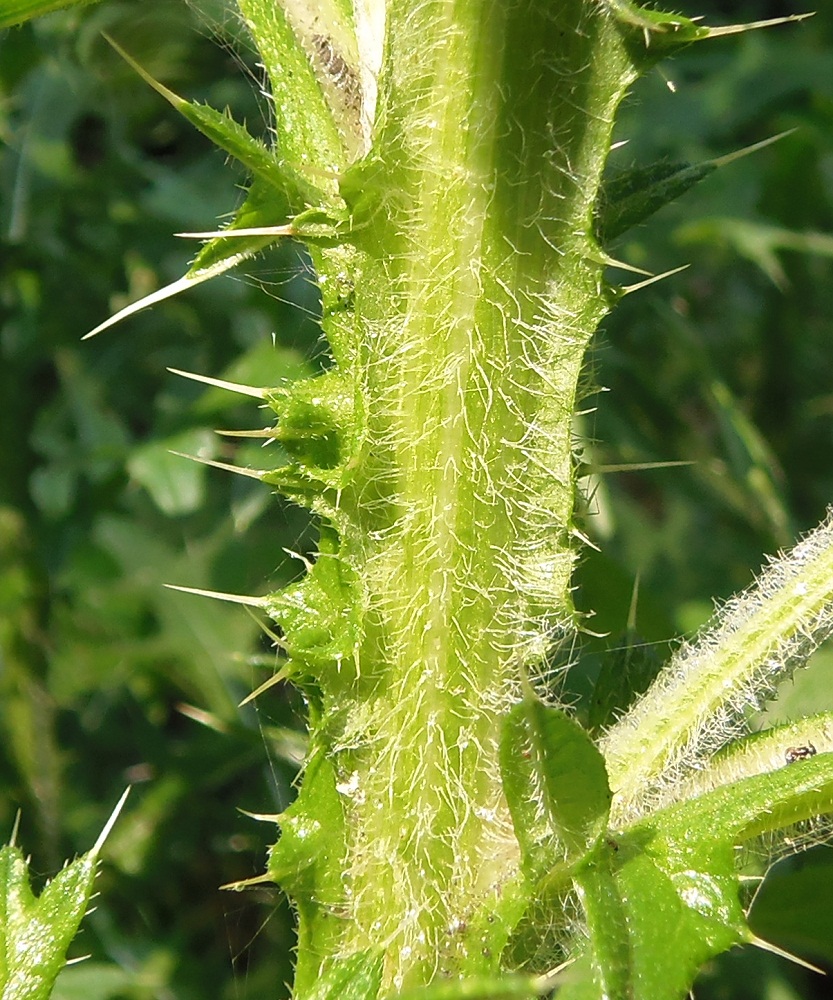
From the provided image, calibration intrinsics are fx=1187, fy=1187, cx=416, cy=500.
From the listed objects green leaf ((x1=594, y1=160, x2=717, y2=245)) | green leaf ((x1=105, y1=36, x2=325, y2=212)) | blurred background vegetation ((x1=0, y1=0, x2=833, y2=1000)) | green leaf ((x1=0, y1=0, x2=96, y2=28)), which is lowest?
blurred background vegetation ((x1=0, y1=0, x2=833, y2=1000))

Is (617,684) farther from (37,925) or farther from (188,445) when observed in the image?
(188,445)

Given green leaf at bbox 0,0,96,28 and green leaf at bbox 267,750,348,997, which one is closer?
green leaf at bbox 0,0,96,28

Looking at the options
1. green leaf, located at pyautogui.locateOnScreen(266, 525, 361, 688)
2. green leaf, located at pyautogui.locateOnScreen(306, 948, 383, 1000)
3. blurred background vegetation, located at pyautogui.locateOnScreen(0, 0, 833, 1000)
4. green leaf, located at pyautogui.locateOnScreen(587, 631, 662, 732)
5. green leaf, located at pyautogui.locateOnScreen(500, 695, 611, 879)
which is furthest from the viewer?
blurred background vegetation, located at pyautogui.locateOnScreen(0, 0, 833, 1000)

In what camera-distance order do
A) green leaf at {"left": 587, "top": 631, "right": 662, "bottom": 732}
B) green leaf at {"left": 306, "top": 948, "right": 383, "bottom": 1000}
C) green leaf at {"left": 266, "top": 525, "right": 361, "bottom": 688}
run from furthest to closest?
green leaf at {"left": 587, "top": 631, "right": 662, "bottom": 732} < green leaf at {"left": 266, "top": 525, "right": 361, "bottom": 688} < green leaf at {"left": 306, "top": 948, "right": 383, "bottom": 1000}

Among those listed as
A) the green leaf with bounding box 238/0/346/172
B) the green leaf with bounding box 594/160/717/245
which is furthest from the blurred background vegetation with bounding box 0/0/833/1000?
the green leaf with bounding box 238/0/346/172

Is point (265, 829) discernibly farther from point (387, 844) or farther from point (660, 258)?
point (660, 258)

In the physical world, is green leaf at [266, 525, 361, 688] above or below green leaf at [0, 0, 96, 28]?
below

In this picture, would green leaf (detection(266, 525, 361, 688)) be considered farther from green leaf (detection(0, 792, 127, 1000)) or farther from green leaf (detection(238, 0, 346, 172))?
green leaf (detection(238, 0, 346, 172))

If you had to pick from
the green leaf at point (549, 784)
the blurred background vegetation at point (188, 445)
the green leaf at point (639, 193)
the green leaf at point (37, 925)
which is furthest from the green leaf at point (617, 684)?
the blurred background vegetation at point (188, 445)
